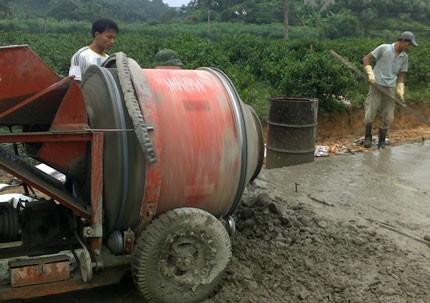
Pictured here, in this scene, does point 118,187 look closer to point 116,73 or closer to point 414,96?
point 116,73

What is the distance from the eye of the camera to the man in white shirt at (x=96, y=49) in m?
4.30

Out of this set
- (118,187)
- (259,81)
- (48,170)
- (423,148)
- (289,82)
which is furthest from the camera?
(259,81)

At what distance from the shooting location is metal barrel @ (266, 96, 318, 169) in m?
6.49

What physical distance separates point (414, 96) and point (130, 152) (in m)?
10.6

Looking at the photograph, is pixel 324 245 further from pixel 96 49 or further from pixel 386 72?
pixel 386 72

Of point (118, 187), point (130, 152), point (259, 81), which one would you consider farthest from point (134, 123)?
point (259, 81)

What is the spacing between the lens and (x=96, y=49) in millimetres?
4426

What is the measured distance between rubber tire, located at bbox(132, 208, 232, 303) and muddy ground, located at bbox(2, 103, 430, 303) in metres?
0.22

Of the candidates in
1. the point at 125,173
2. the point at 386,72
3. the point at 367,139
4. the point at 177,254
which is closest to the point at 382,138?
the point at 367,139

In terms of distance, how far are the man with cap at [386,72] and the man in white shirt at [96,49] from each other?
4552 mm

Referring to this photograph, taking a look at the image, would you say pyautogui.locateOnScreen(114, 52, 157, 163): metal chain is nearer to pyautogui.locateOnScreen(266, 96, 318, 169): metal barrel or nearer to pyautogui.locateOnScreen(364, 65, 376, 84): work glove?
pyautogui.locateOnScreen(266, 96, 318, 169): metal barrel

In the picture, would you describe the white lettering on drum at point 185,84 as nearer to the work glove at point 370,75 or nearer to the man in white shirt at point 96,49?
the man in white shirt at point 96,49

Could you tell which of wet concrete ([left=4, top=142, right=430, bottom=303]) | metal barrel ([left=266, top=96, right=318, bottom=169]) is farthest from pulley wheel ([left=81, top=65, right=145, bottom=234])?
metal barrel ([left=266, top=96, right=318, bottom=169])

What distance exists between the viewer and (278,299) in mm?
3209
